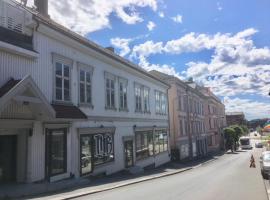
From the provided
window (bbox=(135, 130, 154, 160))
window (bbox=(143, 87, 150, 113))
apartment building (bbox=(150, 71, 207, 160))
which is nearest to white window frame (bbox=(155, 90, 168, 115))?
window (bbox=(143, 87, 150, 113))

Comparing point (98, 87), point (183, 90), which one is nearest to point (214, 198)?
point (98, 87)

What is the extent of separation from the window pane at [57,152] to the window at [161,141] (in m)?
17.2

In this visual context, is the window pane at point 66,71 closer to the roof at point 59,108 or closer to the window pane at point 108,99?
the roof at point 59,108

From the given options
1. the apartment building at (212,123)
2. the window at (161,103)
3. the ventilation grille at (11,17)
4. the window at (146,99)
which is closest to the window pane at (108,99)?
the window at (146,99)

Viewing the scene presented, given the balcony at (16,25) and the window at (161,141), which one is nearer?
the balcony at (16,25)

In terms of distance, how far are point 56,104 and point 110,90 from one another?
718 centimetres

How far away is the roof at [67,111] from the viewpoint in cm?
1669

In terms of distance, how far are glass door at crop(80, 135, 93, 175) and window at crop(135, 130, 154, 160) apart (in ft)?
27.9

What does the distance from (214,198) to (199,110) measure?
1861 inches

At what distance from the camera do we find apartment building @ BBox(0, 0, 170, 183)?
14758 mm

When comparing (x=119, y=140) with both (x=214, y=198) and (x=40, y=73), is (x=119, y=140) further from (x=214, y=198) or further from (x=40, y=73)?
(x=214, y=198)

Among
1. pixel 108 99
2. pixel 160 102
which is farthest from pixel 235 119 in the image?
pixel 108 99

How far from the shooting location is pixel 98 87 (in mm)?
22266

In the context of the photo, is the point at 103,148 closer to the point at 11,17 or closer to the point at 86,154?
the point at 86,154
